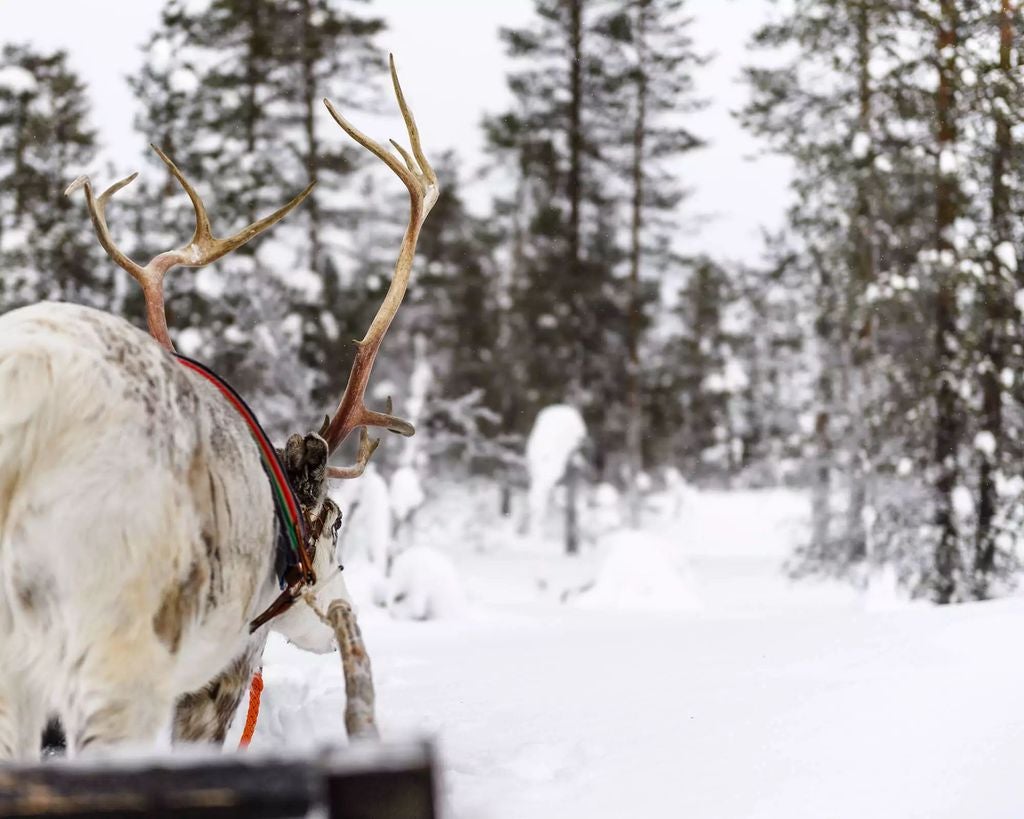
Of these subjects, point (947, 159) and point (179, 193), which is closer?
point (947, 159)

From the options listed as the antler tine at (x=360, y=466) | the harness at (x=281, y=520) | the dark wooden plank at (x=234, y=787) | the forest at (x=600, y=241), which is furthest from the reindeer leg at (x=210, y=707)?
the forest at (x=600, y=241)

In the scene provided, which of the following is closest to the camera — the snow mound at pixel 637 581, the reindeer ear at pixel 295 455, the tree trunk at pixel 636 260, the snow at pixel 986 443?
the reindeer ear at pixel 295 455

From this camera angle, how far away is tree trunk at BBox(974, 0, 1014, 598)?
8.38m

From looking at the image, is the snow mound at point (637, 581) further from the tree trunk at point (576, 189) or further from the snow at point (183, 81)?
the snow at point (183, 81)

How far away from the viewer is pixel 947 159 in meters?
8.69

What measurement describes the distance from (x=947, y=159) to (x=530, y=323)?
10.8 metres

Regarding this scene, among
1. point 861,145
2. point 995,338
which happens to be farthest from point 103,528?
point 861,145

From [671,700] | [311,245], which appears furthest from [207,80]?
[671,700]

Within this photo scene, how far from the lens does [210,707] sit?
263 centimetres

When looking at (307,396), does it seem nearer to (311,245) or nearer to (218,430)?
(311,245)

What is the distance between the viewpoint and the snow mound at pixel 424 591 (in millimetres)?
7363

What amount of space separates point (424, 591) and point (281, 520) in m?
5.20

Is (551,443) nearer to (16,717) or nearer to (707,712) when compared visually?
(707,712)

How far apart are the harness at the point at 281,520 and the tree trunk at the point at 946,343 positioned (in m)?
7.49
